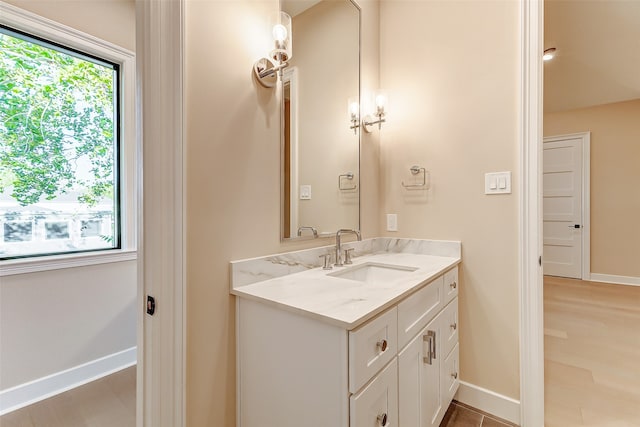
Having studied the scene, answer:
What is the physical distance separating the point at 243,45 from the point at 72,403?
87.8 inches

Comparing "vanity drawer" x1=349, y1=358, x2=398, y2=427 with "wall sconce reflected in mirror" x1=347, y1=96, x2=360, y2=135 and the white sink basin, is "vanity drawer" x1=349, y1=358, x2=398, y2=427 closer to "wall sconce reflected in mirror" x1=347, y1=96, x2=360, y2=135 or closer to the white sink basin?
the white sink basin

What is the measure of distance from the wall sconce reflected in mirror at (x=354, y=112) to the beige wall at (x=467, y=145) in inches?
11.7

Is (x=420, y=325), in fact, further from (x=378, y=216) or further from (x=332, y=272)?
(x=378, y=216)

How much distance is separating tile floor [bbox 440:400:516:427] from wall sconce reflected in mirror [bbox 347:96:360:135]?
5.64ft

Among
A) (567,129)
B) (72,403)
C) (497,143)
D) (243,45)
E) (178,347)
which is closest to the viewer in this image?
(178,347)

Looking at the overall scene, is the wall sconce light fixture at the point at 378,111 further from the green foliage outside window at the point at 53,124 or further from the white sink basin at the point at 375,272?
the green foliage outside window at the point at 53,124

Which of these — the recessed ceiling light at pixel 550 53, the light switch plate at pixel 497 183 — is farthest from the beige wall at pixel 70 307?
the recessed ceiling light at pixel 550 53

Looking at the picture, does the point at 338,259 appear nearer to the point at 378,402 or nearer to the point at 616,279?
the point at 378,402

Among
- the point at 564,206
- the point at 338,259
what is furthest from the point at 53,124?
the point at 564,206

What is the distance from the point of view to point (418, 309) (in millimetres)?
1258

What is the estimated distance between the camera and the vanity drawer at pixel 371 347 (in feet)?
2.81

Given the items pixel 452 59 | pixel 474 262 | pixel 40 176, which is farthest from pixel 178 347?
pixel 452 59

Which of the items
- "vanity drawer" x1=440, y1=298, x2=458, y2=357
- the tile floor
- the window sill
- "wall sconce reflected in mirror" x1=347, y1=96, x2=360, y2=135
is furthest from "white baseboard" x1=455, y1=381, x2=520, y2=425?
the window sill

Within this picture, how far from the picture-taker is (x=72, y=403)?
1798 mm
